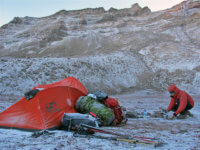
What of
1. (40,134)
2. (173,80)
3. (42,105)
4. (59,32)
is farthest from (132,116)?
(59,32)

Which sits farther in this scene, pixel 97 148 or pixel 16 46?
pixel 16 46

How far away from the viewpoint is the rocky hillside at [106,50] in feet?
57.6

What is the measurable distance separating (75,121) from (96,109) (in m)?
0.92

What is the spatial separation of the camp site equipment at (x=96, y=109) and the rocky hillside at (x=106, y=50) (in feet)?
31.6

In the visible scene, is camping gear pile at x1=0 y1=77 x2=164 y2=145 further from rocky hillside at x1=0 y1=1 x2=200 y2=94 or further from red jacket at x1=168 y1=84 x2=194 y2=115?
rocky hillside at x1=0 y1=1 x2=200 y2=94

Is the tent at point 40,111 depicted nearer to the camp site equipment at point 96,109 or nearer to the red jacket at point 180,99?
the camp site equipment at point 96,109

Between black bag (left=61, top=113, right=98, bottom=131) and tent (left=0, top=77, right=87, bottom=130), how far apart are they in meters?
0.37

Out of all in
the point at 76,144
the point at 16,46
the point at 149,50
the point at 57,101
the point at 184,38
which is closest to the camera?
the point at 76,144

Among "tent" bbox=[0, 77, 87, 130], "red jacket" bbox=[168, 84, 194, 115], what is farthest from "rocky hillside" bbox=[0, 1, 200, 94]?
"red jacket" bbox=[168, 84, 194, 115]

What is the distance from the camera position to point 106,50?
32.0 metres

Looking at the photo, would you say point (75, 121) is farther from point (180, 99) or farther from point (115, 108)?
point (180, 99)

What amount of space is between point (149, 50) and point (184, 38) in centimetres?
831

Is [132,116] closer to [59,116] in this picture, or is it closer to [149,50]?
[59,116]

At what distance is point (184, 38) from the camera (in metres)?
32.9
